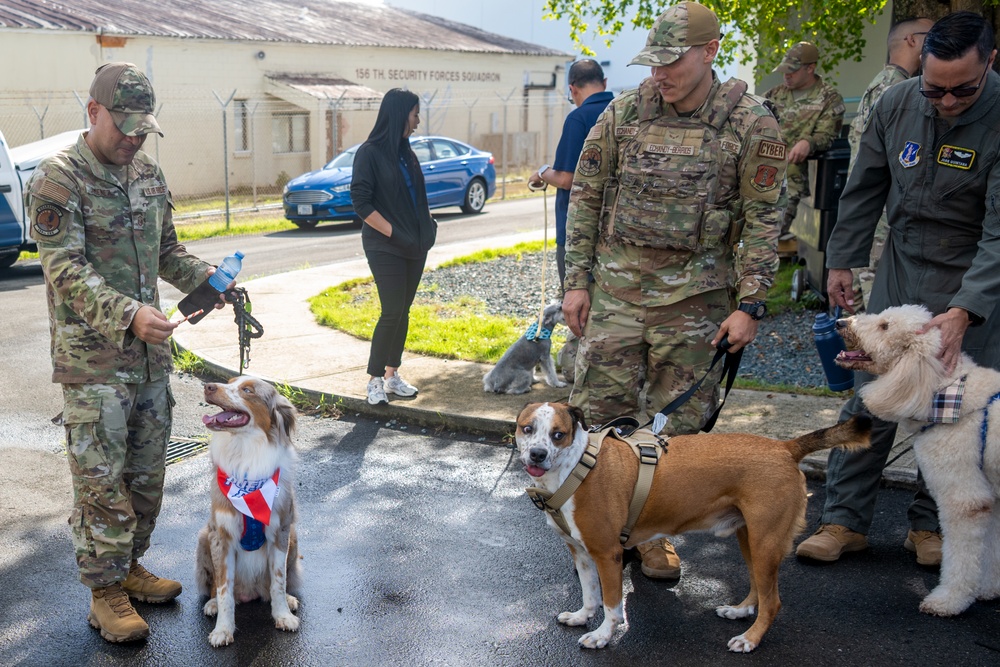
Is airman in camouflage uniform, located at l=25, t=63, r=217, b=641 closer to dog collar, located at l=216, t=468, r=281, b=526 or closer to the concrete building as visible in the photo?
dog collar, located at l=216, t=468, r=281, b=526

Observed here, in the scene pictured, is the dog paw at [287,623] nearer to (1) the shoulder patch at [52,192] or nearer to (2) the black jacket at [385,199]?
(1) the shoulder patch at [52,192]

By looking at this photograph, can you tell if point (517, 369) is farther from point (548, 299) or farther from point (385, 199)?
point (548, 299)

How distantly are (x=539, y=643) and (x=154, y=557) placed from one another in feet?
7.00

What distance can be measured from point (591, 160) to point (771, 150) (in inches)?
33.2

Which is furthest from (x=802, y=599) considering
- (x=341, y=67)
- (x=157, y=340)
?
(x=341, y=67)

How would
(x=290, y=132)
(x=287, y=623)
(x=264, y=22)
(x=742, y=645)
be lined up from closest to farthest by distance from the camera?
1. (x=742, y=645)
2. (x=287, y=623)
3. (x=290, y=132)
4. (x=264, y=22)

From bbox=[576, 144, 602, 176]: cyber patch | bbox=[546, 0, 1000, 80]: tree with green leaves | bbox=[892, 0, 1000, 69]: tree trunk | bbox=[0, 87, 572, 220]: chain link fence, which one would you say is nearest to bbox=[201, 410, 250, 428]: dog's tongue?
bbox=[576, 144, 602, 176]: cyber patch

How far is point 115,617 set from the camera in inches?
157

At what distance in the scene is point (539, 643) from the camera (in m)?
3.99

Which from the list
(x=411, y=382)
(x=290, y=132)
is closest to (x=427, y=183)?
(x=290, y=132)

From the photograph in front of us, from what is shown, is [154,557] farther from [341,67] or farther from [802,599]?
[341,67]

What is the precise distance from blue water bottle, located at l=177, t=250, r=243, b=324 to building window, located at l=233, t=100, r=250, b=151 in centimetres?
2196

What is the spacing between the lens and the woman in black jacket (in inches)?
274

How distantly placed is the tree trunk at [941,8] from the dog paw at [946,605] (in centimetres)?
475
